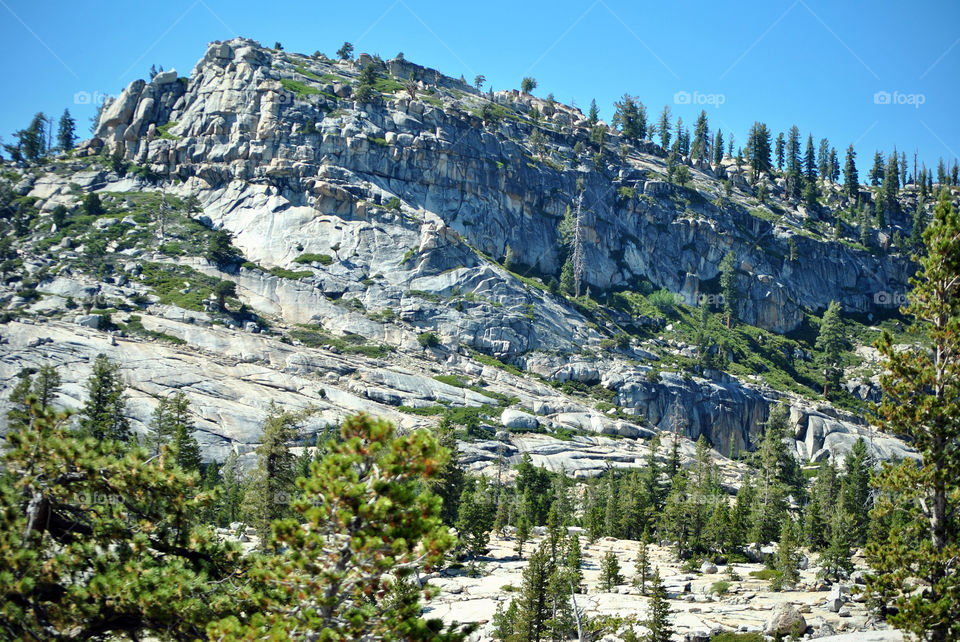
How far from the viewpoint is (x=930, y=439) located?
A: 1845cm

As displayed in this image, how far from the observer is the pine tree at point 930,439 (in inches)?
677

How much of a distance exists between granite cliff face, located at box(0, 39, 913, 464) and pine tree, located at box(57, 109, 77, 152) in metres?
24.8

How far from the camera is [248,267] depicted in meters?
121

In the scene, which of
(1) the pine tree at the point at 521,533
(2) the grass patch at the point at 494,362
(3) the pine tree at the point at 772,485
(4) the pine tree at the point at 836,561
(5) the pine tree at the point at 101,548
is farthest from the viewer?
(2) the grass patch at the point at 494,362

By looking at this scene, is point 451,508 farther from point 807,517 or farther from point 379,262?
point 379,262

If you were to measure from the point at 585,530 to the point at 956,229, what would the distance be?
5578 centimetres

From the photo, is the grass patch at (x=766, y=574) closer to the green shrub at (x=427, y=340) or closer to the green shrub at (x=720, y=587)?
the green shrub at (x=720, y=587)

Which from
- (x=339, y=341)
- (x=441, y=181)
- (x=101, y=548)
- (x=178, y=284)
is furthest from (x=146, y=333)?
(x=101, y=548)

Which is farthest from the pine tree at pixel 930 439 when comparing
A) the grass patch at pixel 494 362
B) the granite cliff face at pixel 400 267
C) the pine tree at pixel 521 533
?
the grass patch at pixel 494 362

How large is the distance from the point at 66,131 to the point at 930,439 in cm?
21543

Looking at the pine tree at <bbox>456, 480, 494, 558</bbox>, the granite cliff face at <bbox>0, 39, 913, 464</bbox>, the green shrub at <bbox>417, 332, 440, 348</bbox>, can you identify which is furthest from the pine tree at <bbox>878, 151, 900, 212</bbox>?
the pine tree at <bbox>456, 480, 494, 558</bbox>

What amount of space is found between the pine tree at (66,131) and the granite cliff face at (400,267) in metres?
24.8

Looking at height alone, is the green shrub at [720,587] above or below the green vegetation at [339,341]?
below

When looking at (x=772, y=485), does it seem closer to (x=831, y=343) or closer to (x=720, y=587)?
(x=720, y=587)
